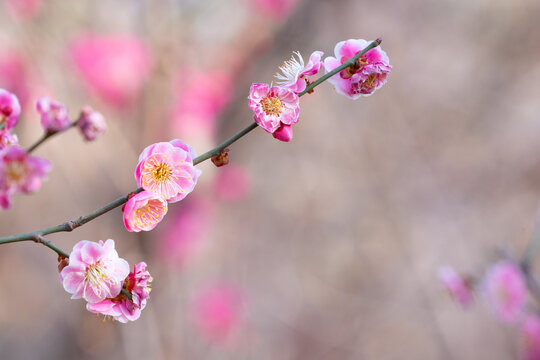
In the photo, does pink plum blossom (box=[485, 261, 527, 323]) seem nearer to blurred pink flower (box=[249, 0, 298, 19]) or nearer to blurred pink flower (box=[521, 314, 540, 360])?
blurred pink flower (box=[521, 314, 540, 360])

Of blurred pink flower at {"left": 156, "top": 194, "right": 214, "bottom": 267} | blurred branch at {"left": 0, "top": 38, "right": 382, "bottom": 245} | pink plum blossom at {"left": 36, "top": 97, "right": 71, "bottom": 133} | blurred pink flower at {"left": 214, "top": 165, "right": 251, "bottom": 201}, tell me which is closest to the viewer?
blurred branch at {"left": 0, "top": 38, "right": 382, "bottom": 245}

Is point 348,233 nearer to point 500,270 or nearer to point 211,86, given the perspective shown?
point 211,86

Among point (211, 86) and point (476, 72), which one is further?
point (476, 72)

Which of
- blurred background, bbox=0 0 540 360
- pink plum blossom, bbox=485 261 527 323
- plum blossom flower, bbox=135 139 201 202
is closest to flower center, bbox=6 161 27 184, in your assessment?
plum blossom flower, bbox=135 139 201 202

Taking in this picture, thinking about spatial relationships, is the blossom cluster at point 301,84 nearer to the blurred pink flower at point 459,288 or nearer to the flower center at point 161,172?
the flower center at point 161,172

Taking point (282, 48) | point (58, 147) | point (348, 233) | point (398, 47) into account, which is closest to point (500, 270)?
point (282, 48)

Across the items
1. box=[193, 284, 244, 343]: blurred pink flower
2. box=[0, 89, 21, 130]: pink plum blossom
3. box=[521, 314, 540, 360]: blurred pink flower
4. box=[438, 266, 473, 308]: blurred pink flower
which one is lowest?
box=[193, 284, 244, 343]: blurred pink flower

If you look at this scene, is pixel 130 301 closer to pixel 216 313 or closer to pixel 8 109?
pixel 8 109
